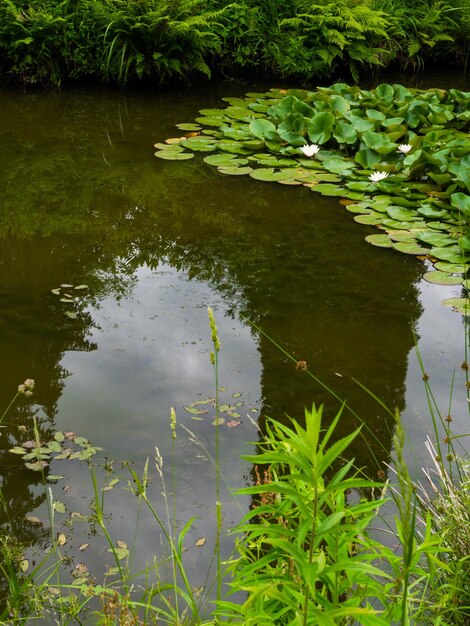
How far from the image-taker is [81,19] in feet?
23.6

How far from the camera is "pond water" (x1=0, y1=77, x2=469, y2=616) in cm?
266

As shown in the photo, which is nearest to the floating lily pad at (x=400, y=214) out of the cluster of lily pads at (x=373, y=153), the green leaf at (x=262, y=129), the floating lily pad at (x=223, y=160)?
the cluster of lily pads at (x=373, y=153)

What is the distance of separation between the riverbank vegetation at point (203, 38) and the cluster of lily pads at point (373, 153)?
1064 mm

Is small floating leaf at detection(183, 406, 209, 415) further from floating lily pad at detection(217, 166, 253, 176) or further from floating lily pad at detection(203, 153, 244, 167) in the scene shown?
floating lily pad at detection(203, 153, 244, 167)

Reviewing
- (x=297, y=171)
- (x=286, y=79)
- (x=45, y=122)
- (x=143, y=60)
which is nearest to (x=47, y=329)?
(x=297, y=171)

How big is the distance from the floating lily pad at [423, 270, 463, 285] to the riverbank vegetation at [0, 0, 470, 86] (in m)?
3.94

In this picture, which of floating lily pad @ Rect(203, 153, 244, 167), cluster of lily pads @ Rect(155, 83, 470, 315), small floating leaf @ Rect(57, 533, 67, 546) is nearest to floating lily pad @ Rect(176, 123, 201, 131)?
cluster of lily pads @ Rect(155, 83, 470, 315)

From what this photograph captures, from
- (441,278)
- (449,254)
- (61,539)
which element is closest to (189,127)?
(449,254)

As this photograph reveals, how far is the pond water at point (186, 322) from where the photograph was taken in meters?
2.66

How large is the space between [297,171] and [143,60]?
2672 millimetres

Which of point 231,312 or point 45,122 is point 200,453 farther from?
point 45,122

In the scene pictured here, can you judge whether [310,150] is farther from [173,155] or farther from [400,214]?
[400,214]

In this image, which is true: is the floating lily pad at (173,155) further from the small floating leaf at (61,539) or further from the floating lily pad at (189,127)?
the small floating leaf at (61,539)

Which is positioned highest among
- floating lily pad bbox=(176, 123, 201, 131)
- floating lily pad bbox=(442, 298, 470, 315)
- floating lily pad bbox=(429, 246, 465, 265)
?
floating lily pad bbox=(176, 123, 201, 131)
